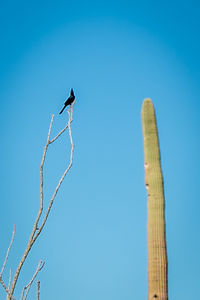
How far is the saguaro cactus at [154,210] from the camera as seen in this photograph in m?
4.12

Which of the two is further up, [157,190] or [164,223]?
[157,190]

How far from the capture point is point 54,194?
160 inches

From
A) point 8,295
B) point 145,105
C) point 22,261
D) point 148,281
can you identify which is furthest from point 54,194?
point 145,105

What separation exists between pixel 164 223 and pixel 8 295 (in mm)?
1615

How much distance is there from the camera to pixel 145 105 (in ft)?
16.3

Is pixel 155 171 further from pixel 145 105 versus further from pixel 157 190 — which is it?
pixel 145 105

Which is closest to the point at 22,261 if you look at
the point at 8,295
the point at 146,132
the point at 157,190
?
the point at 8,295

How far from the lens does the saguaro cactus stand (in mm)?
4125

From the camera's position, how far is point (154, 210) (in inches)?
174

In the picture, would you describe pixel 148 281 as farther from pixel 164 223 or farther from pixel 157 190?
pixel 157 190

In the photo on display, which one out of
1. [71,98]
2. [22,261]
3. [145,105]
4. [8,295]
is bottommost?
[8,295]

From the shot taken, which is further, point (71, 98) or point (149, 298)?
point (71, 98)

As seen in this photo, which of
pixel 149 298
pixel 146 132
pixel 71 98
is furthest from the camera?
pixel 71 98

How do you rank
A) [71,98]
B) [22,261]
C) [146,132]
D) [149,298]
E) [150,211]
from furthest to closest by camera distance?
1. [71,98]
2. [146,132]
3. [150,211]
4. [149,298]
5. [22,261]
